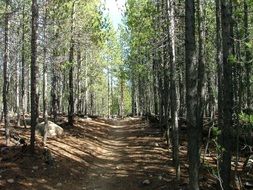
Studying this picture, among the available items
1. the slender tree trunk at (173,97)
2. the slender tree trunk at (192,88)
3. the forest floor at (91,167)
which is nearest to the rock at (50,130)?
the forest floor at (91,167)

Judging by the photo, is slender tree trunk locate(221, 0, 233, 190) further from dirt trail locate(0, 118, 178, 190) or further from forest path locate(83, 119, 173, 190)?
forest path locate(83, 119, 173, 190)

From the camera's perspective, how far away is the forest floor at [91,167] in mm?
15117

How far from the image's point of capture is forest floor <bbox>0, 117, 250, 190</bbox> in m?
15.1

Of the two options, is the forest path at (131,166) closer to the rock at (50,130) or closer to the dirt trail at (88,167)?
the dirt trail at (88,167)

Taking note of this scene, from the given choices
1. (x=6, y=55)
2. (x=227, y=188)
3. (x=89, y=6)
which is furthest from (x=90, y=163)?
(x=89, y=6)

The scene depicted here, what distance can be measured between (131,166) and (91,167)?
1.89 m

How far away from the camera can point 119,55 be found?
54.4 meters

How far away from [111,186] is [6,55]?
25.5 ft

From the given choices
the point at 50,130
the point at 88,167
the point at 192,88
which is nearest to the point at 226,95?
the point at 192,88

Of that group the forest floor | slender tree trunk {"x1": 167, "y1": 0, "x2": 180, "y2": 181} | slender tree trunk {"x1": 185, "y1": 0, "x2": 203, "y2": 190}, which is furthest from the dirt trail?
slender tree trunk {"x1": 185, "y1": 0, "x2": 203, "y2": 190}

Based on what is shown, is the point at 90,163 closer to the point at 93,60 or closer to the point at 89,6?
the point at 89,6

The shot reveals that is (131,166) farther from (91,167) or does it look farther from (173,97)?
(173,97)

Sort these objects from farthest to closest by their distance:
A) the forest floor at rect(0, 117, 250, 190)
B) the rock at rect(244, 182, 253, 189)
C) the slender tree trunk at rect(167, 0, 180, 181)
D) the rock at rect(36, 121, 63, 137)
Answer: the rock at rect(36, 121, 63, 137) < the slender tree trunk at rect(167, 0, 180, 181) < the forest floor at rect(0, 117, 250, 190) < the rock at rect(244, 182, 253, 189)

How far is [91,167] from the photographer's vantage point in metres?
18.7
